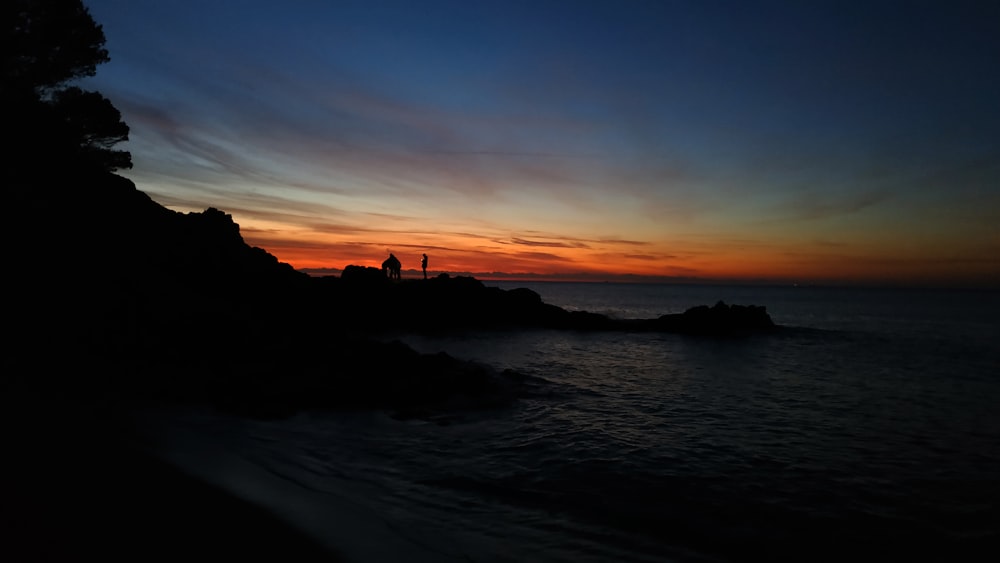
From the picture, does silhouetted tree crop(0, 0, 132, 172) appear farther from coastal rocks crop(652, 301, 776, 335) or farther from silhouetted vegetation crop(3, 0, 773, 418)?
coastal rocks crop(652, 301, 776, 335)

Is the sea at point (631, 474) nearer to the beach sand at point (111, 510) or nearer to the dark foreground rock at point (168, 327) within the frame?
the beach sand at point (111, 510)

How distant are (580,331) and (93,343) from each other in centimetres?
3742

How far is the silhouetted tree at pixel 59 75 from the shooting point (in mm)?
22389

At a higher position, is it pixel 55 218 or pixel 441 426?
pixel 55 218

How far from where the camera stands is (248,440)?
10453 millimetres

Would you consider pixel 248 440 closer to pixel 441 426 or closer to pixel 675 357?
pixel 441 426

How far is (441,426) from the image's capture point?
13.7 metres

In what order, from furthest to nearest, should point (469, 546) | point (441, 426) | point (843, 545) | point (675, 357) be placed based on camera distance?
point (675, 357), point (441, 426), point (843, 545), point (469, 546)

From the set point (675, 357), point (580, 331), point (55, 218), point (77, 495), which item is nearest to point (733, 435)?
point (77, 495)

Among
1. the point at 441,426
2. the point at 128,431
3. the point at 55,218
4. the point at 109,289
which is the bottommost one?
the point at 441,426

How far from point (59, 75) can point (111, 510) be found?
Result: 31.5 metres

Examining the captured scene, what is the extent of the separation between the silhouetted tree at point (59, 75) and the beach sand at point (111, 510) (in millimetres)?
20823

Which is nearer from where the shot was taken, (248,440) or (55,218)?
(248,440)

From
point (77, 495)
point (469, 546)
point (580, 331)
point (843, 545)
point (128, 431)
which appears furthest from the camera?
point (580, 331)
